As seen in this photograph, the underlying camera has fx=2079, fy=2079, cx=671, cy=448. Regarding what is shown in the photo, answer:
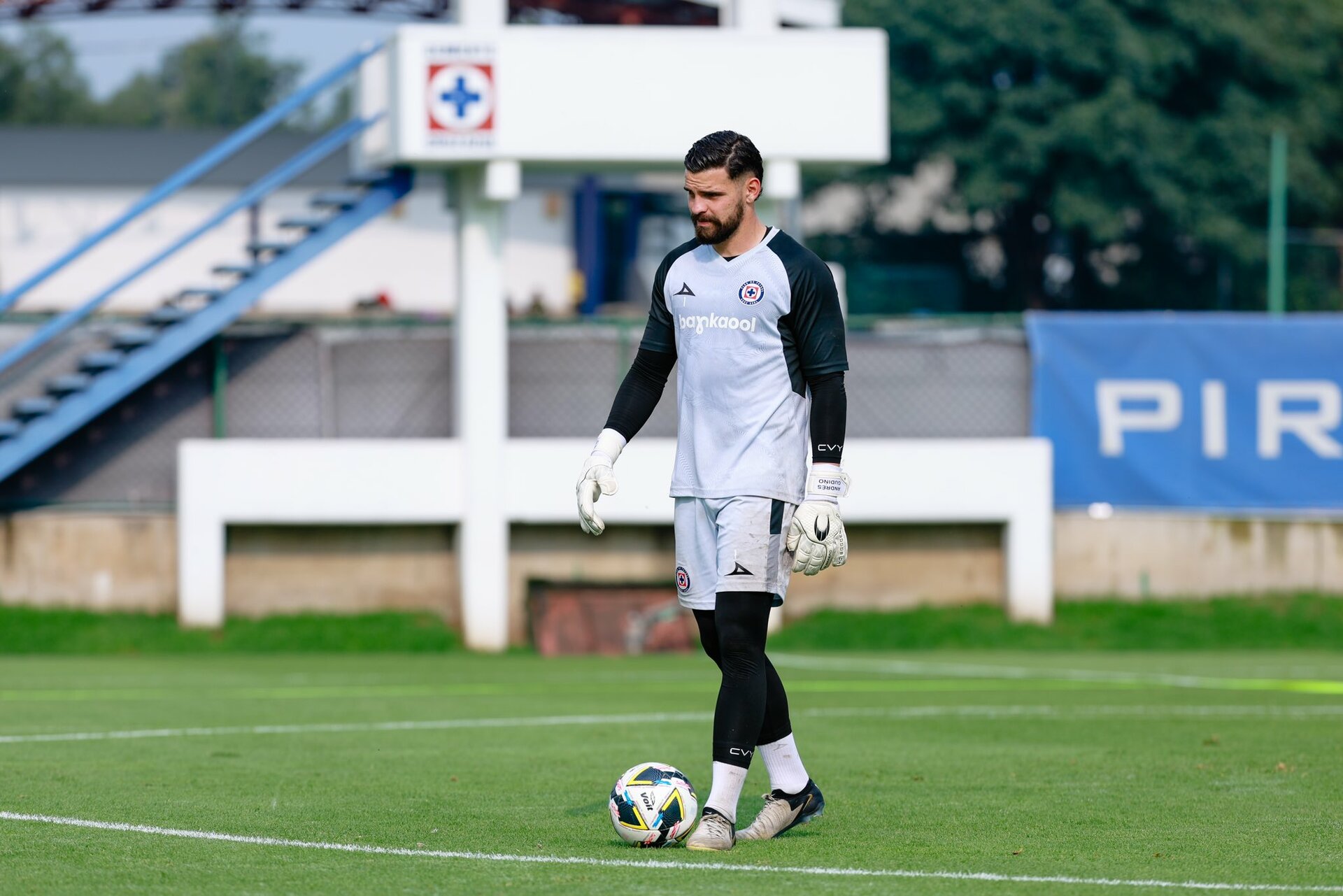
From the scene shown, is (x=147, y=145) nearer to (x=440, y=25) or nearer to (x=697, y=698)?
(x=440, y=25)

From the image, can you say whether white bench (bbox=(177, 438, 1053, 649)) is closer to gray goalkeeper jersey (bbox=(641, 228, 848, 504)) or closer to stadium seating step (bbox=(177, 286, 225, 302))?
stadium seating step (bbox=(177, 286, 225, 302))

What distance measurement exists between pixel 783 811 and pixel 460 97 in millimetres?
12599

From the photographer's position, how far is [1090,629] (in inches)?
799

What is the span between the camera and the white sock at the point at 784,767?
714cm

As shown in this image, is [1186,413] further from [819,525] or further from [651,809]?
[651,809]

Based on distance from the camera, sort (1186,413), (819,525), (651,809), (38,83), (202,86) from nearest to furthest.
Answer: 1. (651,809)
2. (819,525)
3. (1186,413)
4. (38,83)
5. (202,86)

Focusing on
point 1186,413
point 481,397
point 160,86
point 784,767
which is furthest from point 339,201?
point 160,86

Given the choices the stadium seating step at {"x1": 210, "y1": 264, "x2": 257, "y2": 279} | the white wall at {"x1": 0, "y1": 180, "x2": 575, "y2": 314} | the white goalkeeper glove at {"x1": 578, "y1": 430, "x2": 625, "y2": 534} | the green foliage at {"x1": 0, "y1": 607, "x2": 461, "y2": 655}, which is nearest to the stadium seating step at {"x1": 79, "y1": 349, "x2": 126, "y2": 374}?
the stadium seating step at {"x1": 210, "y1": 264, "x2": 257, "y2": 279}

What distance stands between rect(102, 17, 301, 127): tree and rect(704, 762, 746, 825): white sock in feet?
250

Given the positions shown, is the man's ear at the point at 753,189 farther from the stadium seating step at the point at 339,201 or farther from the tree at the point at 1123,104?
the tree at the point at 1123,104

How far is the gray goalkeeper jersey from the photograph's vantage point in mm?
6926

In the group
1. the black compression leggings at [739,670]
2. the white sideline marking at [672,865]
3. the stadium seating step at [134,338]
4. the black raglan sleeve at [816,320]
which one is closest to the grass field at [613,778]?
the white sideline marking at [672,865]

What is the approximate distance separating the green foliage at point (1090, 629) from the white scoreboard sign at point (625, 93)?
14.9ft

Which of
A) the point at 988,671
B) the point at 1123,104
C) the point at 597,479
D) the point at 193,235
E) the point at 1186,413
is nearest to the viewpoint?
the point at 597,479
